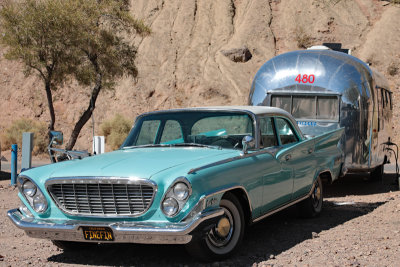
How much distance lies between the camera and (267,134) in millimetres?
6727

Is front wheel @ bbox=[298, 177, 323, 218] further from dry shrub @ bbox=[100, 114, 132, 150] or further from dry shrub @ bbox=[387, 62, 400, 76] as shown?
dry shrub @ bbox=[387, 62, 400, 76]

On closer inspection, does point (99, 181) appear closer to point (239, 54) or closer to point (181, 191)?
point (181, 191)

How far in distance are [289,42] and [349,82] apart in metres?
29.3

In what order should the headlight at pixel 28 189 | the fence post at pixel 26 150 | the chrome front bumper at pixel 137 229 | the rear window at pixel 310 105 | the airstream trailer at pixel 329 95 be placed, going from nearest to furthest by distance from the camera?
the chrome front bumper at pixel 137 229 < the headlight at pixel 28 189 < the airstream trailer at pixel 329 95 < the rear window at pixel 310 105 < the fence post at pixel 26 150

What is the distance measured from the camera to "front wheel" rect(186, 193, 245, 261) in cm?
520

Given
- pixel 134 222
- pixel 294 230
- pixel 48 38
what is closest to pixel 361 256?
pixel 294 230

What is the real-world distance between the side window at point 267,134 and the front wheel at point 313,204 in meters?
1.33

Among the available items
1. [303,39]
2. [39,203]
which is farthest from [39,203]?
[303,39]

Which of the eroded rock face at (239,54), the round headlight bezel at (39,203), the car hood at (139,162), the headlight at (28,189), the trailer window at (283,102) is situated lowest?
the round headlight bezel at (39,203)

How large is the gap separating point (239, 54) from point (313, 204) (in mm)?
30791

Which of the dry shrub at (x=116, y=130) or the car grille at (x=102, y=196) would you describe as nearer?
the car grille at (x=102, y=196)

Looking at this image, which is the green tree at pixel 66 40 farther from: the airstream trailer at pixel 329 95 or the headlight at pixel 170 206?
the headlight at pixel 170 206

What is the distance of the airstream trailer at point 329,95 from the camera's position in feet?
34.9

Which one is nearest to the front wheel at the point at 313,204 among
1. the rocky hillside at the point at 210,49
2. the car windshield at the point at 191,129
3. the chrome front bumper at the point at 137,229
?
the car windshield at the point at 191,129
